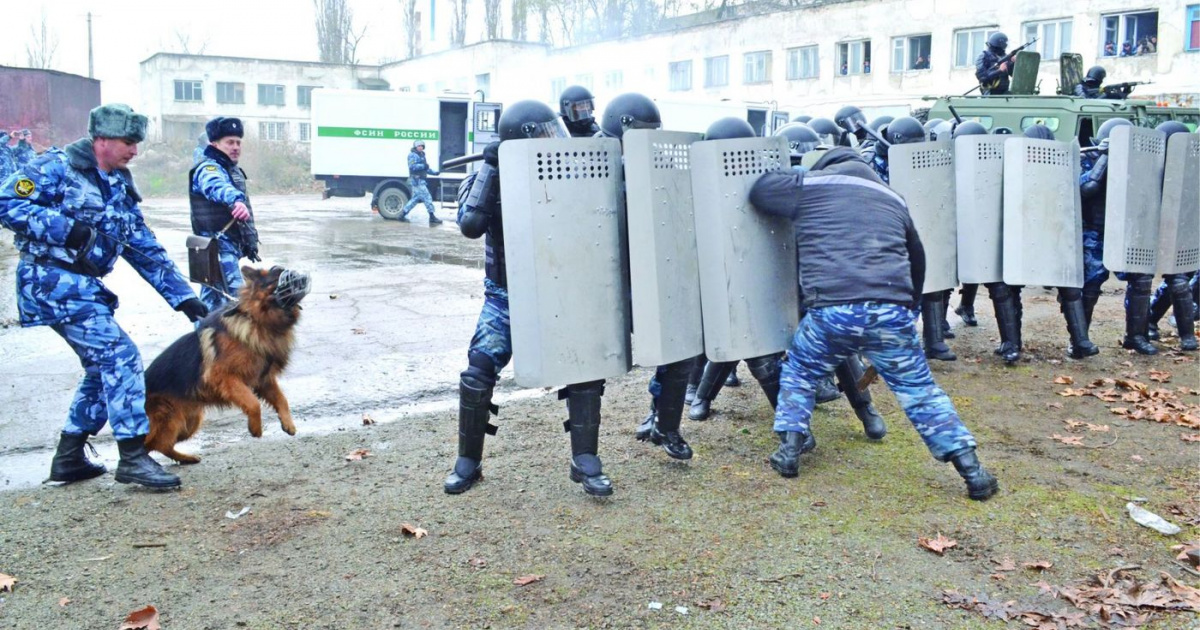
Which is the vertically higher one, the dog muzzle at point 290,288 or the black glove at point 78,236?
the black glove at point 78,236

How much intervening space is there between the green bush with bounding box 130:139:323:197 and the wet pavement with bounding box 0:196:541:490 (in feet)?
71.5

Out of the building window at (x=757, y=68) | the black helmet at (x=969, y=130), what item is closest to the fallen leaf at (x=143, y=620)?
the black helmet at (x=969, y=130)

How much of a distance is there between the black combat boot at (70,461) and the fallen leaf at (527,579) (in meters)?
2.54

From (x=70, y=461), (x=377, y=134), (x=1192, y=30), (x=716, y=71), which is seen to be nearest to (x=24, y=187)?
(x=70, y=461)

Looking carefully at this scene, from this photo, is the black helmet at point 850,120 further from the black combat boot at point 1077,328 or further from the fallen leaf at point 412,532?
the fallen leaf at point 412,532

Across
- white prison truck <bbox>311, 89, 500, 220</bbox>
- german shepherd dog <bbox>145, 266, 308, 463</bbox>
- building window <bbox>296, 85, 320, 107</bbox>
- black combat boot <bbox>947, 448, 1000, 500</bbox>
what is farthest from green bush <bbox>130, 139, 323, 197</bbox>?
black combat boot <bbox>947, 448, 1000, 500</bbox>

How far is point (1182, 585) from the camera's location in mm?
3631

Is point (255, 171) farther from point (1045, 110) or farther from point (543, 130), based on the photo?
point (543, 130)

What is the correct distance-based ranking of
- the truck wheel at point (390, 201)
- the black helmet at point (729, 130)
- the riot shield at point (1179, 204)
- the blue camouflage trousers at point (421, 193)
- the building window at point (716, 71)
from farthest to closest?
the building window at point (716, 71) < the truck wheel at point (390, 201) < the blue camouflage trousers at point (421, 193) < the riot shield at point (1179, 204) < the black helmet at point (729, 130)

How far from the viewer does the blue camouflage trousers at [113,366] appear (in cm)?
458

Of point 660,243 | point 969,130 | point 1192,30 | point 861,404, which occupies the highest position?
point 1192,30

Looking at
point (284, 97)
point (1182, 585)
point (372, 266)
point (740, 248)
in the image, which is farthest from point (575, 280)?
point (284, 97)

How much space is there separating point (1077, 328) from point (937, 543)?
4.55 meters

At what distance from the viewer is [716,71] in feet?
127
